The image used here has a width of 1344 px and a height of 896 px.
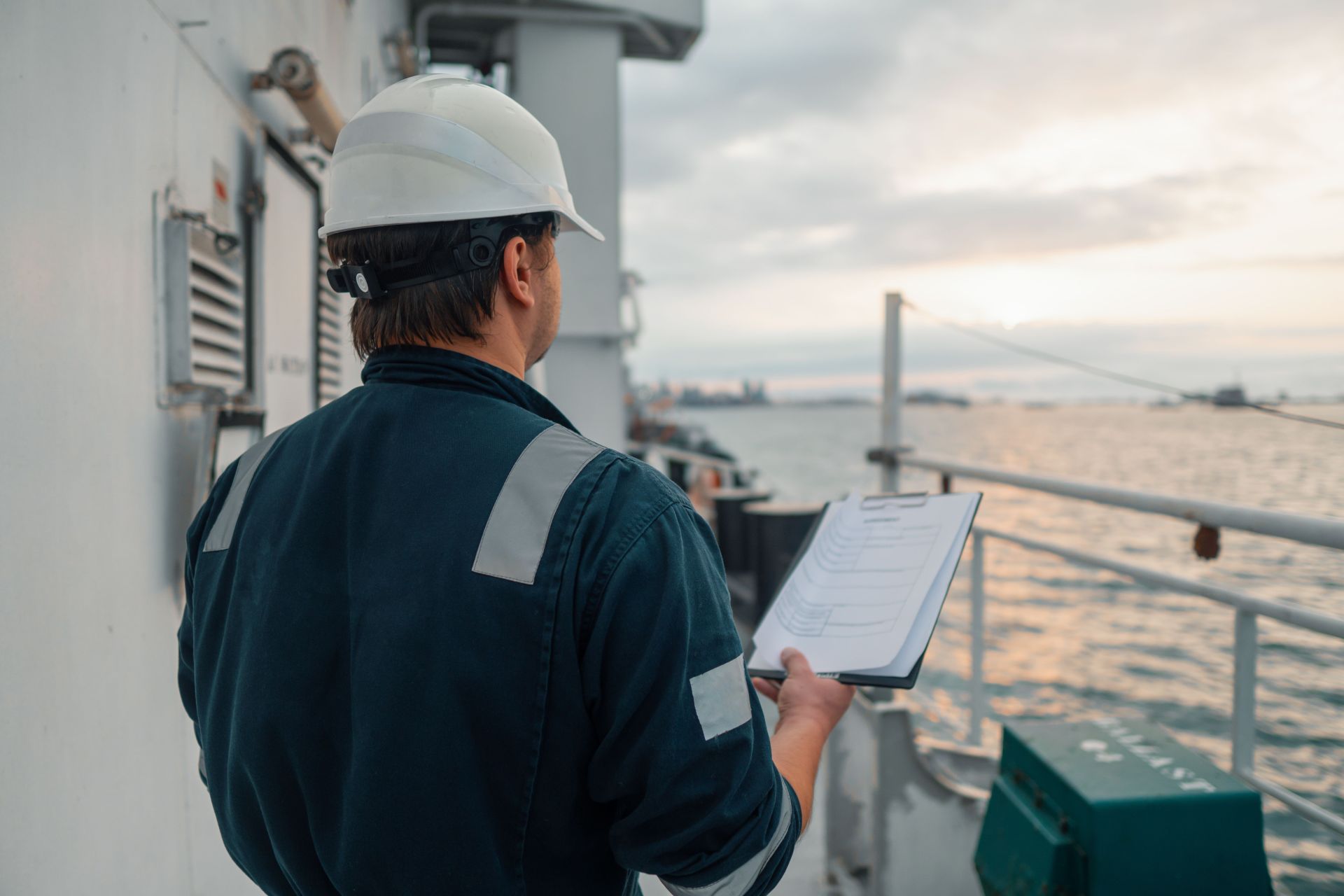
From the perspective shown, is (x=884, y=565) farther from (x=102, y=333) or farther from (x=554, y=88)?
(x=554, y=88)

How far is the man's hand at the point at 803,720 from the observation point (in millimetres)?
1145

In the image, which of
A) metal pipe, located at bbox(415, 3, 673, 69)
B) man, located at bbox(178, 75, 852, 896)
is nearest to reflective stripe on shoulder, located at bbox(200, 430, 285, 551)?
man, located at bbox(178, 75, 852, 896)

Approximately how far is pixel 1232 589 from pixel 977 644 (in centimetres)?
109

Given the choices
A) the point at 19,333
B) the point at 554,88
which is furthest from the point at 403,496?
the point at 554,88

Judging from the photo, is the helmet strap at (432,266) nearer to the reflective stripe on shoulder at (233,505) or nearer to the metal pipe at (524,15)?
the reflective stripe on shoulder at (233,505)

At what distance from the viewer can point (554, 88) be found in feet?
23.7

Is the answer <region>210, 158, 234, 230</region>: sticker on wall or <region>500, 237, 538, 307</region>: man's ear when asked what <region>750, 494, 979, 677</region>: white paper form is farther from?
<region>210, 158, 234, 230</region>: sticker on wall

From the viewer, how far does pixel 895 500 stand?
170 cm

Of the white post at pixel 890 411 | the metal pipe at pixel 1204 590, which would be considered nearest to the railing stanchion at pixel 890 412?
the white post at pixel 890 411

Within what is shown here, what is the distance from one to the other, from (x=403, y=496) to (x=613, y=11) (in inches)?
283

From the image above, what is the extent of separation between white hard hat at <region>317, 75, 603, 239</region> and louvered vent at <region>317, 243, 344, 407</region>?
7.70 ft

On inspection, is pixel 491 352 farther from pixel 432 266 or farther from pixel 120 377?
pixel 120 377

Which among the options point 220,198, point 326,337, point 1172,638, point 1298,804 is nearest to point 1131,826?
point 1298,804

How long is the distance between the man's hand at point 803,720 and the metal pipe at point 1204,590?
3.59 ft
